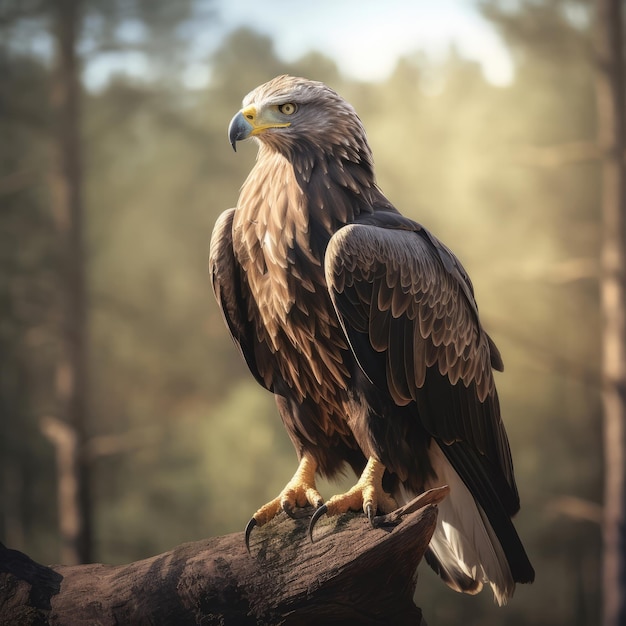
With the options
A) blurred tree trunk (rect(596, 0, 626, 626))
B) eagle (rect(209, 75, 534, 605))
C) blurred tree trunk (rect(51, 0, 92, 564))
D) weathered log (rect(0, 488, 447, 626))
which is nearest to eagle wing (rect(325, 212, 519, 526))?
eagle (rect(209, 75, 534, 605))

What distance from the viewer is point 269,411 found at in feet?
33.3

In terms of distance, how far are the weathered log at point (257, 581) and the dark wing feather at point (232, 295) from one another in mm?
567

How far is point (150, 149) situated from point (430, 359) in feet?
27.5

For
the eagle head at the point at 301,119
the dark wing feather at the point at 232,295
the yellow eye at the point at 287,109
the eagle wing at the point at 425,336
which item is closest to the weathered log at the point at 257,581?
the eagle wing at the point at 425,336

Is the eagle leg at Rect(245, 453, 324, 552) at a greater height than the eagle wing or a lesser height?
lesser

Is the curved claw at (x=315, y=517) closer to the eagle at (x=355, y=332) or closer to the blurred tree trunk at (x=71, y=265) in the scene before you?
the eagle at (x=355, y=332)

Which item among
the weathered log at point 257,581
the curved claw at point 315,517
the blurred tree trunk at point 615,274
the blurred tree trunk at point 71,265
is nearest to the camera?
the weathered log at point 257,581

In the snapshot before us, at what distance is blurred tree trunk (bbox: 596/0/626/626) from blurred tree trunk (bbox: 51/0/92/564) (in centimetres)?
465

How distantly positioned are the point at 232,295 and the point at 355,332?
51cm

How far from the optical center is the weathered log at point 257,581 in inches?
96.3

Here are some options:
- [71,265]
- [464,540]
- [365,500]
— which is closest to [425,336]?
[365,500]

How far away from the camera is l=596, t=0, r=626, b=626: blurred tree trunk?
21.5ft

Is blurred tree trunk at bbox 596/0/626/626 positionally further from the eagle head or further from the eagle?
the eagle head

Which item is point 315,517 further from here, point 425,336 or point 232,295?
point 232,295
